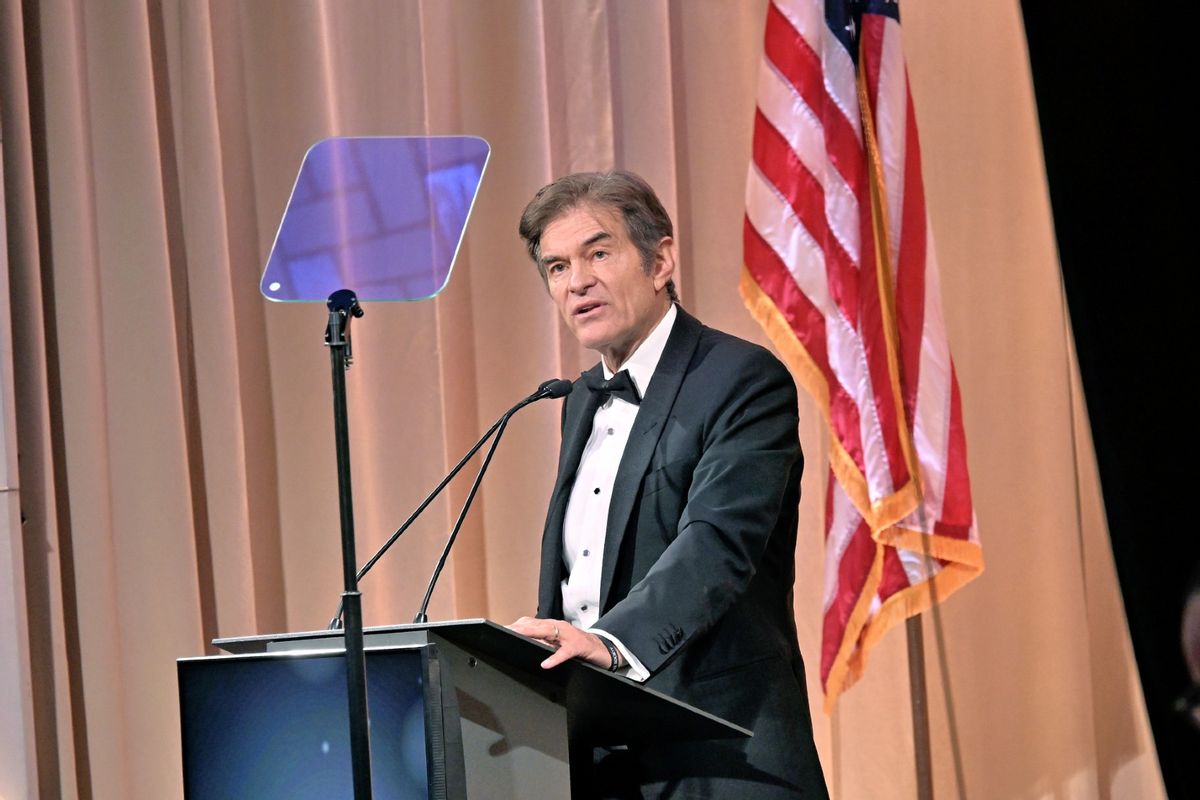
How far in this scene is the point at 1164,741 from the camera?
1.05 metres

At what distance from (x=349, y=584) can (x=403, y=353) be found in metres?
2.38

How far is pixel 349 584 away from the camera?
1.48 meters

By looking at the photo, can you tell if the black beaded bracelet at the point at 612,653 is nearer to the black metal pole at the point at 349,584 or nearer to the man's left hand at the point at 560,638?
the man's left hand at the point at 560,638

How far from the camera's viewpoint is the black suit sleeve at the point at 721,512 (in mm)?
1764

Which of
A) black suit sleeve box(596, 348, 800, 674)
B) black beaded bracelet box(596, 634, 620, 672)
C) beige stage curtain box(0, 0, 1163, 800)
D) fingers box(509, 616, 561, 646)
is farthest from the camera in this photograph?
beige stage curtain box(0, 0, 1163, 800)

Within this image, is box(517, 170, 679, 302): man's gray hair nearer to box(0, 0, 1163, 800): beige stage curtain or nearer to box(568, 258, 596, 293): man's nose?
box(568, 258, 596, 293): man's nose

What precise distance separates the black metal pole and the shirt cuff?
37 centimetres

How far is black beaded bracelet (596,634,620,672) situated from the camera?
65.5 inches

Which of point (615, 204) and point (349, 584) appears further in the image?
point (615, 204)

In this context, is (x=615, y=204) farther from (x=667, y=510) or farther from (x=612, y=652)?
(x=612, y=652)

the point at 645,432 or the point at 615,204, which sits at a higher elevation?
the point at 615,204

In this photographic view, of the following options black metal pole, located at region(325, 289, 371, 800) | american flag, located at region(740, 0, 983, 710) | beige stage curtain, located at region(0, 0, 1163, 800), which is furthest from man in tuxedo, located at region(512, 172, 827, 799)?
beige stage curtain, located at region(0, 0, 1163, 800)

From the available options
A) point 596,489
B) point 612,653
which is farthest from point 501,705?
point 596,489

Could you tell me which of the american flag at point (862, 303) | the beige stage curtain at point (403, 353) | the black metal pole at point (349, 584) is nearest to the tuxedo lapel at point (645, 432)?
the black metal pole at point (349, 584)
